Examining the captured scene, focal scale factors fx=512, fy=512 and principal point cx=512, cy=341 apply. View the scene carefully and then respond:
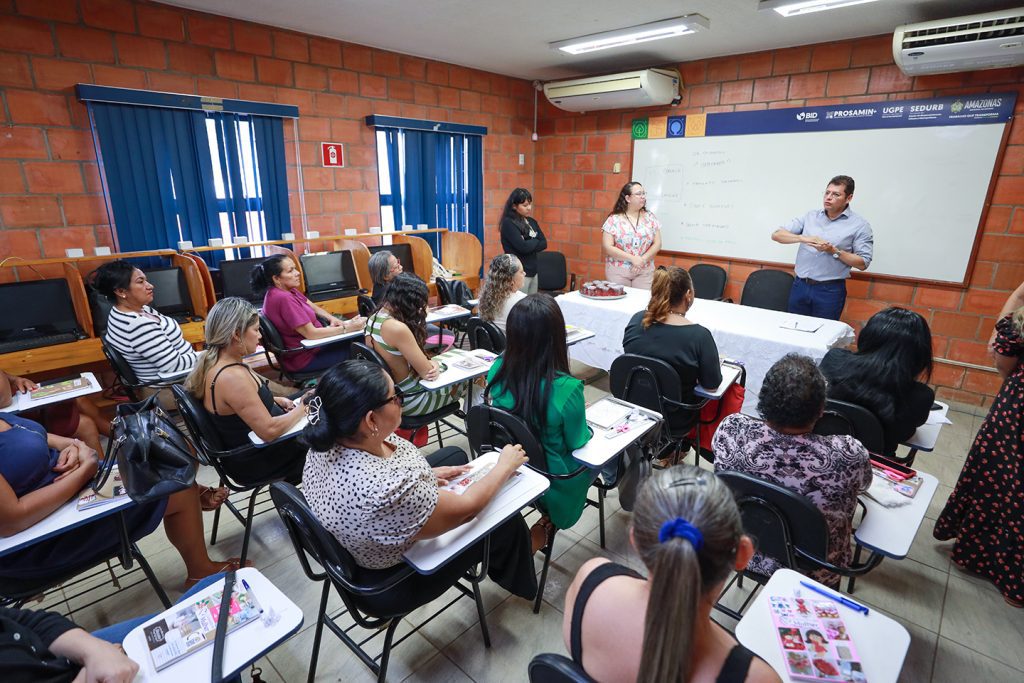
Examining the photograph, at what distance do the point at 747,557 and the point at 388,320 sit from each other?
6.20ft

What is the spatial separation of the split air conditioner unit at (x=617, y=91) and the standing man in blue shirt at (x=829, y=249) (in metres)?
1.80

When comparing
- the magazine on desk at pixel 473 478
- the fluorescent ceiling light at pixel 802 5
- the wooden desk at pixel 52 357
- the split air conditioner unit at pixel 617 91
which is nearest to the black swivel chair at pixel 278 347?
the wooden desk at pixel 52 357

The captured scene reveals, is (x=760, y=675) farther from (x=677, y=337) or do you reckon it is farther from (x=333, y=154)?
(x=333, y=154)

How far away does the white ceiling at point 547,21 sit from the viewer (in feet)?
10.8

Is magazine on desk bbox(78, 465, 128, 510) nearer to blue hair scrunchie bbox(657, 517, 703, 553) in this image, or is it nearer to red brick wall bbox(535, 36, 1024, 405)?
blue hair scrunchie bbox(657, 517, 703, 553)

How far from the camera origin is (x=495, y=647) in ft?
5.92

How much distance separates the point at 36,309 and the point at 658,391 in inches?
141

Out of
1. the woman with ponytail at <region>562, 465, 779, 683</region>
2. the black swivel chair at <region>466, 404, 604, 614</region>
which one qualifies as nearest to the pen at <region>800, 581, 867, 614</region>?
the woman with ponytail at <region>562, 465, 779, 683</region>

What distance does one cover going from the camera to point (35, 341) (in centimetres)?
296

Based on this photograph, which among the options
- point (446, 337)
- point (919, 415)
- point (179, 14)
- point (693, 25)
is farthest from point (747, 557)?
point (179, 14)

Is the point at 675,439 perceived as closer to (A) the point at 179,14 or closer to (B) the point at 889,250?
(B) the point at 889,250

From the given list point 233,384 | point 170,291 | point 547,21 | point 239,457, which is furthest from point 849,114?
point 170,291

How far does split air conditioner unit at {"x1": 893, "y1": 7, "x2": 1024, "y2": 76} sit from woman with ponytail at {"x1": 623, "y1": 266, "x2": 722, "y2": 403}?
2593 mm

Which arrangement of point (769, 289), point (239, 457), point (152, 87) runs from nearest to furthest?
point (239, 457) < point (152, 87) < point (769, 289)
